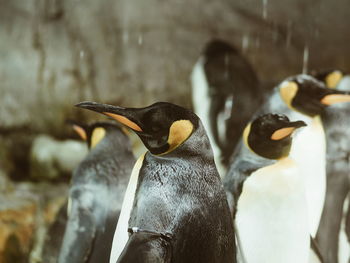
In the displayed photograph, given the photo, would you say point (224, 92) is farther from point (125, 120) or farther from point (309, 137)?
point (125, 120)

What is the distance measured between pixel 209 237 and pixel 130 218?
0.73 feet

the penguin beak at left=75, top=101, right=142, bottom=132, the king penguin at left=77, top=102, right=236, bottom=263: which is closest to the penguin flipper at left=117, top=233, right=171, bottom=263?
the king penguin at left=77, top=102, right=236, bottom=263

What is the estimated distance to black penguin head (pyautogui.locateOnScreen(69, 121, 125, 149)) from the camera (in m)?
2.77

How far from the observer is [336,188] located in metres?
2.90

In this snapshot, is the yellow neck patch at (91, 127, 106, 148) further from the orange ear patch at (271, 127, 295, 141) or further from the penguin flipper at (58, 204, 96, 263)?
the orange ear patch at (271, 127, 295, 141)

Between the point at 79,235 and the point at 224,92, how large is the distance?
165 cm

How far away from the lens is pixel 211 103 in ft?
12.4

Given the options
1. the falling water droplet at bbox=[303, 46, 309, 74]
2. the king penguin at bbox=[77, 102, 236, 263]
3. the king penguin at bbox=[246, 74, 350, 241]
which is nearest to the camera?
the king penguin at bbox=[77, 102, 236, 263]

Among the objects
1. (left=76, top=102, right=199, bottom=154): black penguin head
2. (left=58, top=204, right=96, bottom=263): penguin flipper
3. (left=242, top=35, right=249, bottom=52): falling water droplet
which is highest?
(left=242, top=35, right=249, bottom=52): falling water droplet

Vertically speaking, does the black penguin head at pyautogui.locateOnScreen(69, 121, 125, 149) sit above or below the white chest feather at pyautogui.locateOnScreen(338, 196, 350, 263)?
above

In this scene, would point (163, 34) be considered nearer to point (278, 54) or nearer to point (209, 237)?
point (278, 54)

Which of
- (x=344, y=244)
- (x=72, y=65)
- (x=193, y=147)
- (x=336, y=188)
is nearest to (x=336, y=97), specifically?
(x=336, y=188)

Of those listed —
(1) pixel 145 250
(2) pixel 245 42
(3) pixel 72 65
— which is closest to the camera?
(1) pixel 145 250

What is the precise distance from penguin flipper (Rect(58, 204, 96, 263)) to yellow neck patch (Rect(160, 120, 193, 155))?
862 millimetres
